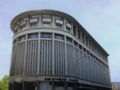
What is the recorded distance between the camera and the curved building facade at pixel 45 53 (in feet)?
158

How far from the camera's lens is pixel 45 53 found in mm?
49531

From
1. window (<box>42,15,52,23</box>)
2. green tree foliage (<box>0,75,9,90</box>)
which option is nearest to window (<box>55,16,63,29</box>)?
window (<box>42,15,52,23</box>)

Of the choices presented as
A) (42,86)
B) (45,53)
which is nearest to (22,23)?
(45,53)

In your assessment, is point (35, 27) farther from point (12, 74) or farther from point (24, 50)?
point (12, 74)

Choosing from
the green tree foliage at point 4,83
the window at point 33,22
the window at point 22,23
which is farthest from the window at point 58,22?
the green tree foliage at point 4,83

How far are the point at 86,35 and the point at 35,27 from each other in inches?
1036

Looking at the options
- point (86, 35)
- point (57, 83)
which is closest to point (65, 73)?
point (57, 83)

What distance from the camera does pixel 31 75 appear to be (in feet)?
157

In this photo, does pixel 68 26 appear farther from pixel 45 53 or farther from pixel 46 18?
pixel 45 53

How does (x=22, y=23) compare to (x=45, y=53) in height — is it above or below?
above

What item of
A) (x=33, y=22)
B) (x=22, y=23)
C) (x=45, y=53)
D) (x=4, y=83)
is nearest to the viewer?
(x=45, y=53)

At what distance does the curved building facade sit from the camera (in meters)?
48.2

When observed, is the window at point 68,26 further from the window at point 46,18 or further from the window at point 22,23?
the window at point 22,23

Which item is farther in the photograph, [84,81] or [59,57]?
[84,81]
